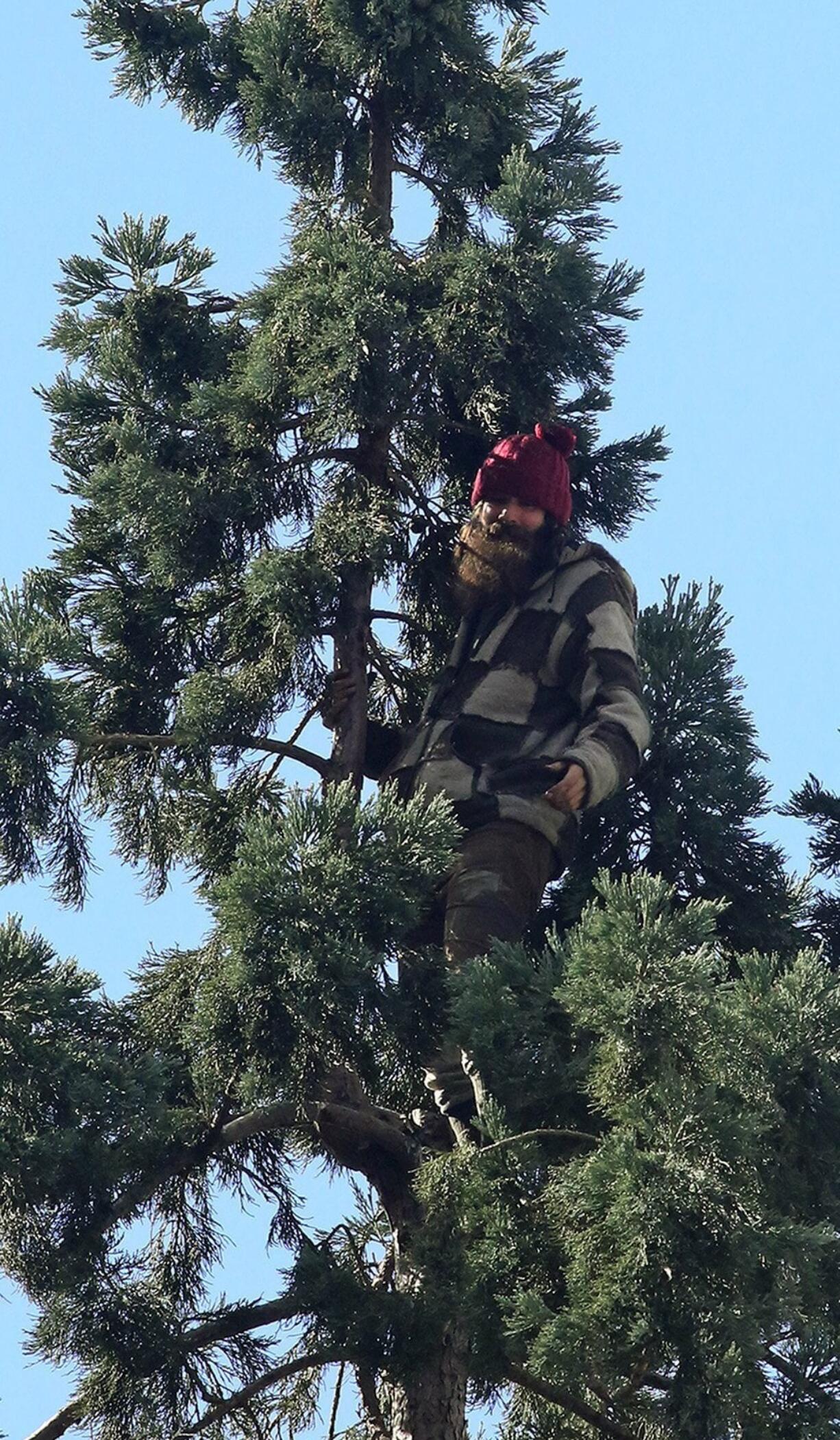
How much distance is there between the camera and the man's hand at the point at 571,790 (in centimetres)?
791

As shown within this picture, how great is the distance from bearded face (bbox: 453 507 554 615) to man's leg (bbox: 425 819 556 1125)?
2.81 feet

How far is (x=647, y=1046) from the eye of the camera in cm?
662

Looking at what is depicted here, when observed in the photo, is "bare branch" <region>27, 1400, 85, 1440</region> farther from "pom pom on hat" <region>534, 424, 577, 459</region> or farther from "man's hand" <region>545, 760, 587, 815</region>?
"pom pom on hat" <region>534, 424, 577, 459</region>

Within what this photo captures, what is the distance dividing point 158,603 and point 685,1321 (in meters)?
3.14

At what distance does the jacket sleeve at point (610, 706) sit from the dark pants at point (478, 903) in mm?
238

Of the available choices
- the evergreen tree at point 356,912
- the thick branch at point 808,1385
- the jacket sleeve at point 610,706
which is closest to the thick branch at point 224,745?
the evergreen tree at point 356,912

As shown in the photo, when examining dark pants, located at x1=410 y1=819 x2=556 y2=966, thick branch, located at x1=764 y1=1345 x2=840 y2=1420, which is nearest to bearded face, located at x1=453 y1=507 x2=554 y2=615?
dark pants, located at x1=410 y1=819 x2=556 y2=966

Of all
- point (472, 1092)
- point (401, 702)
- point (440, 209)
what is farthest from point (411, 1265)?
point (440, 209)

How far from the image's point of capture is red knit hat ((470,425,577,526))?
8.60 metres

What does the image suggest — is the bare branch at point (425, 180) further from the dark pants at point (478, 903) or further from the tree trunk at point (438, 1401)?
the tree trunk at point (438, 1401)

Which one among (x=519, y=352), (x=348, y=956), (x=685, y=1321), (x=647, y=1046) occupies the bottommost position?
(x=685, y=1321)

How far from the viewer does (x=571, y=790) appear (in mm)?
7902

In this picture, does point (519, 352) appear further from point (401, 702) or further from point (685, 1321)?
point (685, 1321)

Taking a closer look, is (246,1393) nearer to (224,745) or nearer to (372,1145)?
(372,1145)
